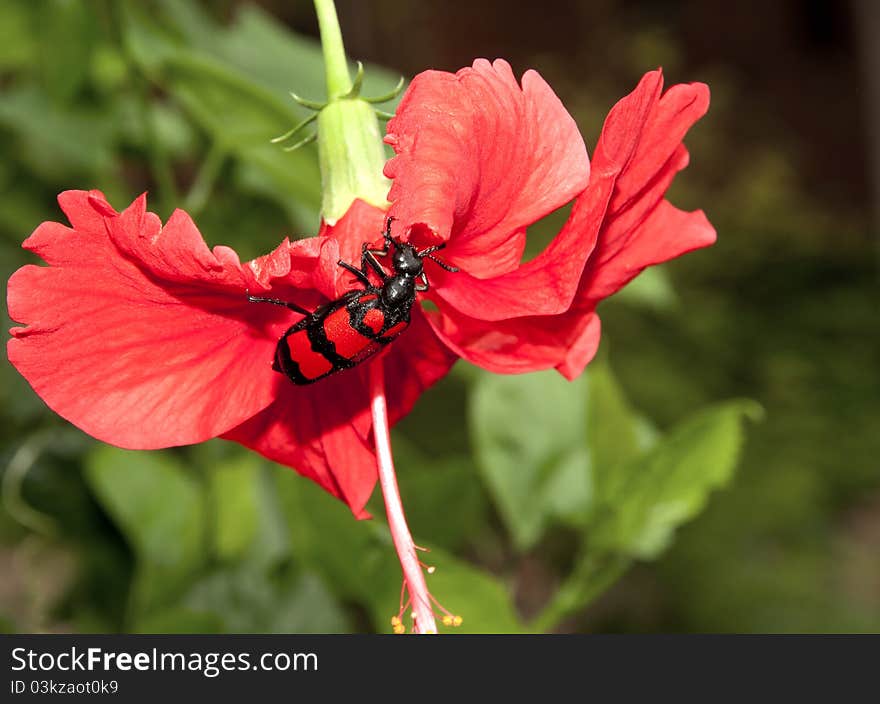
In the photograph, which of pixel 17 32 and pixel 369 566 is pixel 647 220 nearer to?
pixel 369 566

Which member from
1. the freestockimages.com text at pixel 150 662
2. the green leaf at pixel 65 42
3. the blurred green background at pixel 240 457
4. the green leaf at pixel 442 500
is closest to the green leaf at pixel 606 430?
the blurred green background at pixel 240 457

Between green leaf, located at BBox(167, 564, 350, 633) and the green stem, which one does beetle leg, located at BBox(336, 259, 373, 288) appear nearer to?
the green stem

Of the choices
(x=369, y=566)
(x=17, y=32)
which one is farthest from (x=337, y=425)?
(x=17, y=32)

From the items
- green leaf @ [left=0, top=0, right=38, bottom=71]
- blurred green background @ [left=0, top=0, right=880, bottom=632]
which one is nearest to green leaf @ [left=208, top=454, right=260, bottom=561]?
blurred green background @ [left=0, top=0, right=880, bottom=632]

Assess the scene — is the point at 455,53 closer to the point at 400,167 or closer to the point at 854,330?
the point at 854,330

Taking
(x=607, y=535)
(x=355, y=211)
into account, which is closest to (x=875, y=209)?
(x=607, y=535)

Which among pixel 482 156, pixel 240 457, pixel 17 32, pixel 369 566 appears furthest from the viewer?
pixel 240 457

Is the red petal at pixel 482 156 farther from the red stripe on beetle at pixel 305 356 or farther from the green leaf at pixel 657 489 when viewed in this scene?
the green leaf at pixel 657 489
